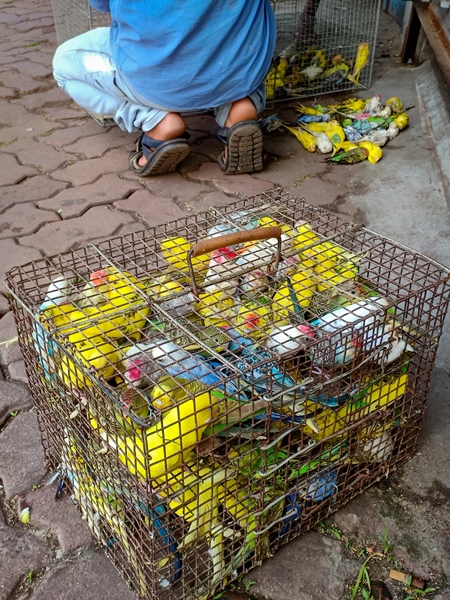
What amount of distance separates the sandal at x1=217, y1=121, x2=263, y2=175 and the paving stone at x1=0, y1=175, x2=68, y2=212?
0.82m

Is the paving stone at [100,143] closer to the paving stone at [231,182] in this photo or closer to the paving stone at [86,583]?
the paving stone at [231,182]

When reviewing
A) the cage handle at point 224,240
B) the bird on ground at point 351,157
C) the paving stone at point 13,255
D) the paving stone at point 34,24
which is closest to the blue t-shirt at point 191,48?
the bird on ground at point 351,157

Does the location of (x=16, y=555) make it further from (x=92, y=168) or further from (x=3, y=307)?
(x=92, y=168)

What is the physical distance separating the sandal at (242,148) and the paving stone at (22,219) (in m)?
0.90

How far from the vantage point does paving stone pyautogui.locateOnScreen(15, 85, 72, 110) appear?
4.17 metres

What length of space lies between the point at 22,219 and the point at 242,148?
110 cm

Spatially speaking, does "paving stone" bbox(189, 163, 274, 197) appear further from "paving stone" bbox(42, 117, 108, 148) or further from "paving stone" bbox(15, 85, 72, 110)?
"paving stone" bbox(15, 85, 72, 110)

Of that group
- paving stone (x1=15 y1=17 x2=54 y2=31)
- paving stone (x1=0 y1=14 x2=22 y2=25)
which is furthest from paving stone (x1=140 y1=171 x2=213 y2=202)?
paving stone (x1=0 y1=14 x2=22 y2=25)

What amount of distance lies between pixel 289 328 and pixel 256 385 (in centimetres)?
13

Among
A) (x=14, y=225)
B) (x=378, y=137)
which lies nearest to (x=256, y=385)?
(x=14, y=225)

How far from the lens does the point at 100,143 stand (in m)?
3.58

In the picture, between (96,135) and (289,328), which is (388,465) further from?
(96,135)

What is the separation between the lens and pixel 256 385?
1148mm

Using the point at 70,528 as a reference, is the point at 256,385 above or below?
above
